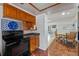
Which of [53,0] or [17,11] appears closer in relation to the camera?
[53,0]

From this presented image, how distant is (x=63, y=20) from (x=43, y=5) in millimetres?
323

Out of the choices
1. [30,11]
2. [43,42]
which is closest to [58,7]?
[30,11]

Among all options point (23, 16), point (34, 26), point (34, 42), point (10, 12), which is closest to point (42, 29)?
point (34, 26)

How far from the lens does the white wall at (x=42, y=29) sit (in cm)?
129

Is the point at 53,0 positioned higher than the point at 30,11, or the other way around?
the point at 53,0

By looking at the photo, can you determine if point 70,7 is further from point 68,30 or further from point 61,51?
point 61,51

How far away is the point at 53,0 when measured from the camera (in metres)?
1.16

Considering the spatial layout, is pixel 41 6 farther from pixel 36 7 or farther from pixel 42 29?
pixel 42 29

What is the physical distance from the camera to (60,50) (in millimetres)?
1215

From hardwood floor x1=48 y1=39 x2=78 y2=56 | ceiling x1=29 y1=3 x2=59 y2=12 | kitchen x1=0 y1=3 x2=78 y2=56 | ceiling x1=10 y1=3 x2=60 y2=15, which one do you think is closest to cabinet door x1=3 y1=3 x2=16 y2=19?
kitchen x1=0 y1=3 x2=78 y2=56

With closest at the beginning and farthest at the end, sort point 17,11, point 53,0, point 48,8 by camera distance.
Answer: point 53,0 < point 48,8 < point 17,11

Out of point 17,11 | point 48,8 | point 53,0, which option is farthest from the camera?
point 17,11

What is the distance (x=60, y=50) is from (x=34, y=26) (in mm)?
481

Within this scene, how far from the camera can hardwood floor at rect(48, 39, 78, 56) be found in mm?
1192
